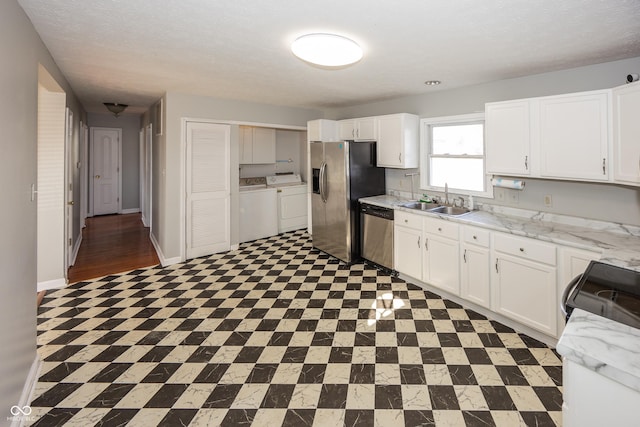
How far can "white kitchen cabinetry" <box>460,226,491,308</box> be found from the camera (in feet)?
9.62

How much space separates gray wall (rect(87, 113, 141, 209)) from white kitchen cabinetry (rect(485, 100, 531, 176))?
314 inches

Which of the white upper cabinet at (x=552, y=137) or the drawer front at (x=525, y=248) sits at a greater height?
the white upper cabinet at (x=552, y=137)

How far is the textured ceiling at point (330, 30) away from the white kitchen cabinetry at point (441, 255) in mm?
1582

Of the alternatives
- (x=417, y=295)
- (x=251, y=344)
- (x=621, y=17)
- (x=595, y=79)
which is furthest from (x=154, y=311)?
(x=595, y=79)

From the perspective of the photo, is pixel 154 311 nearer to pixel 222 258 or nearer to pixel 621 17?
pixel 222 258

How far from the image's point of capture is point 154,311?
10.2ft

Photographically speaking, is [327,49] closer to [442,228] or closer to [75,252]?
[442,228]

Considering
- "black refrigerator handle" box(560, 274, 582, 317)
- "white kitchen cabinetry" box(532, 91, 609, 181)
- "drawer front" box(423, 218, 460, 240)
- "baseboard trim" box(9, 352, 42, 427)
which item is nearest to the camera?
"black refrigerator handle" box(560, 274, 582, 317)

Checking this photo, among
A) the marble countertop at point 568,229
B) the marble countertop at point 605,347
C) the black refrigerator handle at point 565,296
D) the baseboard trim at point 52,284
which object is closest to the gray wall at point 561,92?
the marble countertop at point 568,229

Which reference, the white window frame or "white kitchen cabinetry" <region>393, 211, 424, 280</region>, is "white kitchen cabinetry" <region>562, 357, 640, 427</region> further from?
the white window frame

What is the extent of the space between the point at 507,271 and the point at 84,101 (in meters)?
6.80

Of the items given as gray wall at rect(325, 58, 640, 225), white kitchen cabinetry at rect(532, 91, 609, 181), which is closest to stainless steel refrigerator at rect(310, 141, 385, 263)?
gray wall at rect(325, 58, 640, 225)

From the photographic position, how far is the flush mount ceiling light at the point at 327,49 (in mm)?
2227
